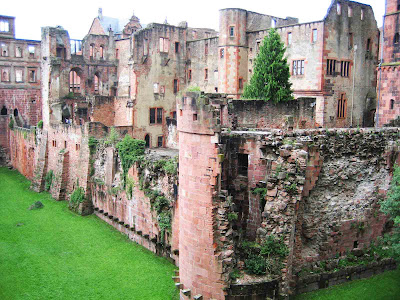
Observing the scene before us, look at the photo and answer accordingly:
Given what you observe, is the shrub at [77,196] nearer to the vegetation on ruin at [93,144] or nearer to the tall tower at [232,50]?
the vegetation on ruin at [93,144]

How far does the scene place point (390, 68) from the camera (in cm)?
2692

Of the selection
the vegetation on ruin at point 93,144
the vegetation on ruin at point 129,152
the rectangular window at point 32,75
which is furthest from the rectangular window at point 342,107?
the rectangular window at point 32,75

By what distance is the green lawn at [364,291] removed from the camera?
15.6m

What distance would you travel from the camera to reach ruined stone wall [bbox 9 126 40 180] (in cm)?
3647

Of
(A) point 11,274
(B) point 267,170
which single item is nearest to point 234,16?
(B) point 267,170

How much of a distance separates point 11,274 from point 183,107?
32.9ft

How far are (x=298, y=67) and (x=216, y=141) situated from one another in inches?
779

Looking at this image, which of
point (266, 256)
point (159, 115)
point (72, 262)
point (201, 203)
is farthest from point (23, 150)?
point (266, 256)

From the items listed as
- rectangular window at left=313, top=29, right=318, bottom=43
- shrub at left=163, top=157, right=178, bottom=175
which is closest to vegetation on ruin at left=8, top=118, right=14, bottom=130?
rectangular window at left=313, top=29, right=318, bottom=43

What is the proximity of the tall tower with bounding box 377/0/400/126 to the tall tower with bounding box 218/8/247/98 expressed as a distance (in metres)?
10.6

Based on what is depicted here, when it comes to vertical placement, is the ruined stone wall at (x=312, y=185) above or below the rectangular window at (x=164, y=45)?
below

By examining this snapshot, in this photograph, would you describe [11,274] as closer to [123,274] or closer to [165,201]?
[123,274]

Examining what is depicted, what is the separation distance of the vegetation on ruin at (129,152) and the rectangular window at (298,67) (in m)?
13.6

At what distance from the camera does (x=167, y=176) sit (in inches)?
755
